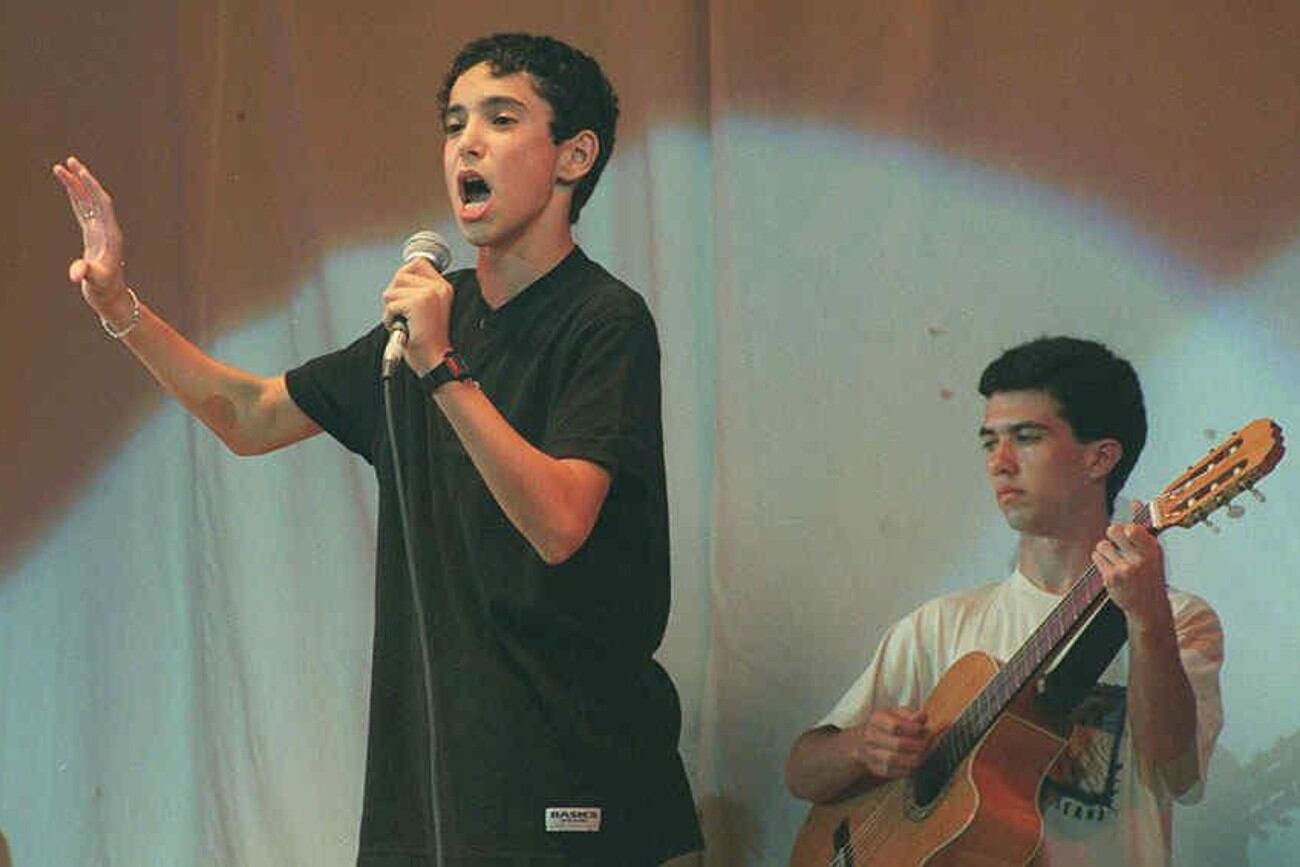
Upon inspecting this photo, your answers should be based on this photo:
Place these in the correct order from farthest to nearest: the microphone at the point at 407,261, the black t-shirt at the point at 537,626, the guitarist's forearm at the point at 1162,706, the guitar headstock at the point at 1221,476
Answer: the guitarist's forearm at the point at 1162,706
the guitar headstock at the point at 1221,476
the black t-shirt at the point at 537,626
the microphone at the point at 407,261

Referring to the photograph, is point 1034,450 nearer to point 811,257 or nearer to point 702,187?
point 811,257

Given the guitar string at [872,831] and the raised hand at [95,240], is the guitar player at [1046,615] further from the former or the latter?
the raised hand at [95,240]

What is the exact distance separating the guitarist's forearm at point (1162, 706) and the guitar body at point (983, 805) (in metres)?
0.10

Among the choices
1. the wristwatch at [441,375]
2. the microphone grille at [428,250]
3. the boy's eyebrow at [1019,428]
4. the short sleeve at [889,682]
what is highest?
the microphone grille at [428,250]

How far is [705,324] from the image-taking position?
110 inches

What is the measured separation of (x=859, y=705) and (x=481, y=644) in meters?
0.67

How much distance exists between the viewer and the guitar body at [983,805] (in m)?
2.29

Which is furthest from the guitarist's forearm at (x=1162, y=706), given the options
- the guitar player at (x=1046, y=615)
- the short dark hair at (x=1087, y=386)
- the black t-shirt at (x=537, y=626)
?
the black t-shirt at (x=537, y=626)

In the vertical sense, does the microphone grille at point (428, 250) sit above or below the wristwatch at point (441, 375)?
above

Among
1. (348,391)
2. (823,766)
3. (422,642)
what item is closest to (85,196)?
(348,391)

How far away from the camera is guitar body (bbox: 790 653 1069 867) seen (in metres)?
2.29

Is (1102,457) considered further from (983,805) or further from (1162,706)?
(983,805)

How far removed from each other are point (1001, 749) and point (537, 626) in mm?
594

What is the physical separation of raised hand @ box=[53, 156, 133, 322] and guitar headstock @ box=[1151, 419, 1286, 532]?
1.21 meters
